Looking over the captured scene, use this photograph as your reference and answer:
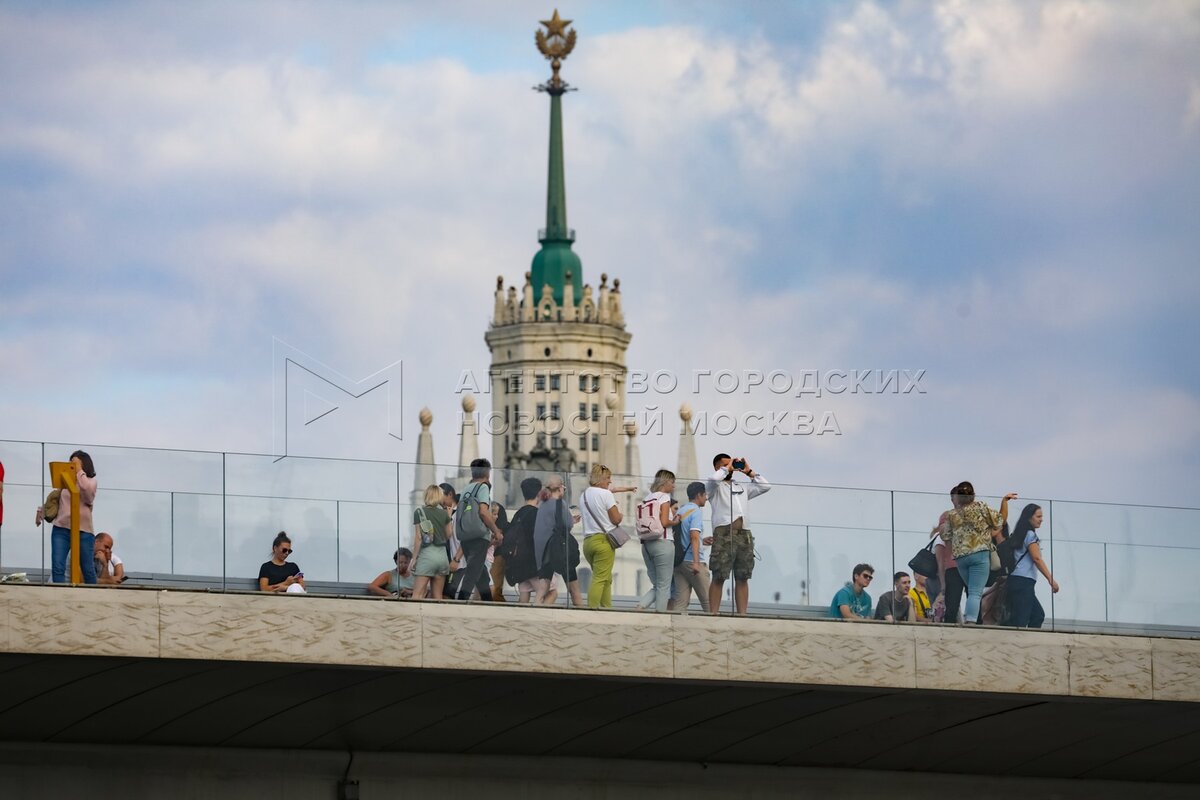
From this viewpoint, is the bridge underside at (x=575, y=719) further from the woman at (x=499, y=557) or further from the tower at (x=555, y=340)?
the tower at (x=555, y=340)

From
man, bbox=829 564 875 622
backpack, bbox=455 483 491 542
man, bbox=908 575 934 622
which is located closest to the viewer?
backpack, bbox=455 483 491 542

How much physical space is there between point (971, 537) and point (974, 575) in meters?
0.41

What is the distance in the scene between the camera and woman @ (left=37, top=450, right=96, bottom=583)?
19.7m

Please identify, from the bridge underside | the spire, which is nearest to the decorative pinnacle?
the spire

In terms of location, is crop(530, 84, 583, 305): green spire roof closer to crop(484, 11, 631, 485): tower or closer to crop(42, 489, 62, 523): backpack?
crop(484, 11, 631, 485): tower

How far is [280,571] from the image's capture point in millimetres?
20734

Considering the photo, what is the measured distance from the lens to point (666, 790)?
23.6 m

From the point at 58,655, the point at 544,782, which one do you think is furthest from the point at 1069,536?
the point at 58,655

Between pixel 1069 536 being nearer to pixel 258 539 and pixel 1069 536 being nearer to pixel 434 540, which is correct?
pixel 434 540

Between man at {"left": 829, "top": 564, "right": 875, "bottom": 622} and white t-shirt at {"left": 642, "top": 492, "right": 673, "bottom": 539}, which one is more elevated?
white t-shirt at {"left": 642, "top": 492, "right": 673, "bottom": 539}

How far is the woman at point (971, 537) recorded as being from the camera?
2302 centimetres

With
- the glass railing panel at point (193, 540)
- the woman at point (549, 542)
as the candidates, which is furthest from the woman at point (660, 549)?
the glass railing panel at point (193, 540)

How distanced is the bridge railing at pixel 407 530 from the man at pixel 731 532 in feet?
0.53

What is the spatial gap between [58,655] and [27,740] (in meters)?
1.74
